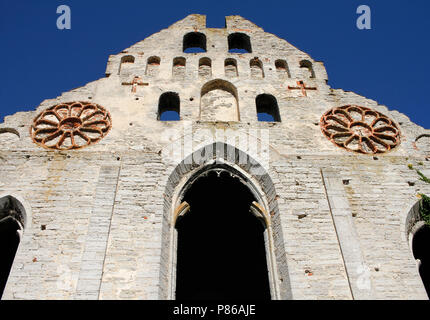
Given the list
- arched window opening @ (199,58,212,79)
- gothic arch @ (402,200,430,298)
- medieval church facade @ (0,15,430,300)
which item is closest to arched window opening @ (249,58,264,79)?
medieval church facade @ (0,15,430,300)

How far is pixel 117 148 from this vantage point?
9.17m

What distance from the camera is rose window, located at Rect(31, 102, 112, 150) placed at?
9.36 meters

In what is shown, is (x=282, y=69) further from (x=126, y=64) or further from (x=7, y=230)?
(x=7, y=230)

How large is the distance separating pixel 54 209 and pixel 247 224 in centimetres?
605

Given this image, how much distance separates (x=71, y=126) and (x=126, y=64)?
280cm

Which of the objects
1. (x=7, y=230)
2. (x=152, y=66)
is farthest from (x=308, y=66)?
(x=7, y=230)

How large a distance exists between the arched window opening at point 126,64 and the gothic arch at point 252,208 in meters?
3.84

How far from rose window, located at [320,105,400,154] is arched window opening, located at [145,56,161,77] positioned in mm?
4802

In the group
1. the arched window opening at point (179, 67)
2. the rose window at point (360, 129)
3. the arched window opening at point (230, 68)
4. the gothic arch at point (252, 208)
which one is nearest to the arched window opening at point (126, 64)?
the arched window opening at point (179, 67)

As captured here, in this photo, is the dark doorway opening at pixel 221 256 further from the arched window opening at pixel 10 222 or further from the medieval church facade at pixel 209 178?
the arched window opening at pixel 10 222

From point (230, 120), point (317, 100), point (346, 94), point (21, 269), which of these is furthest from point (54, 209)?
point (346, 94)

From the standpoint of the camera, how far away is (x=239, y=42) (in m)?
13.1

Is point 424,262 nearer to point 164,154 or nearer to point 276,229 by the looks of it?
point 276,229

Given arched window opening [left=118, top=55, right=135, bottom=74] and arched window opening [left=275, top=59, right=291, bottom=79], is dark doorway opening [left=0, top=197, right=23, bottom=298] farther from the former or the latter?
arched window opening [left=275, top=59, right=291, bottom=79]
